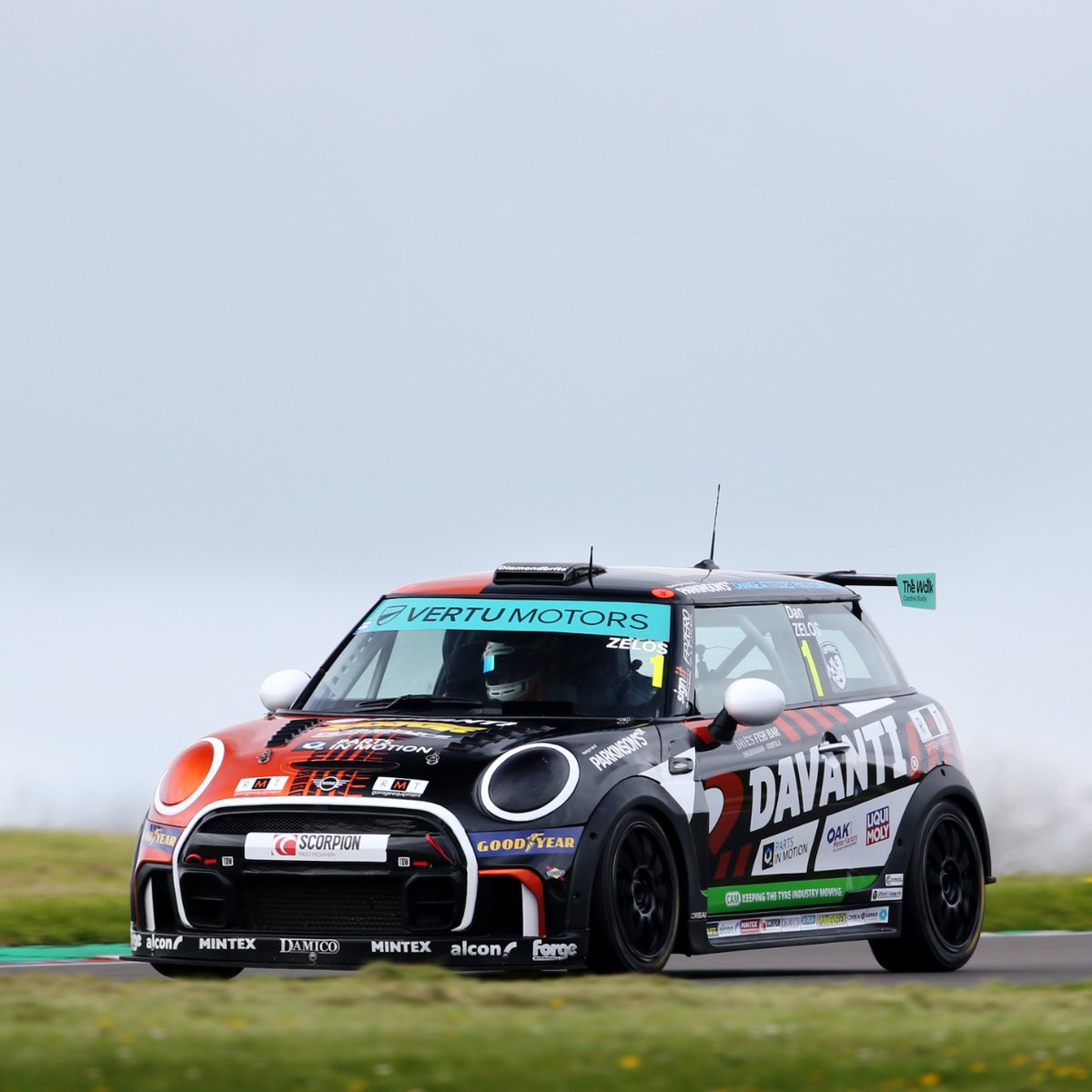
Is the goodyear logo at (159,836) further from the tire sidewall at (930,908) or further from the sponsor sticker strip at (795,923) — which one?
the tire sidewall at (930,908)

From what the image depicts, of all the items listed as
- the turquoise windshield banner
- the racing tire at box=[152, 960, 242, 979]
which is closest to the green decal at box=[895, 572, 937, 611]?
the turquoise windshield banner

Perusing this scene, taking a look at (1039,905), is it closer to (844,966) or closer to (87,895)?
(844,966)

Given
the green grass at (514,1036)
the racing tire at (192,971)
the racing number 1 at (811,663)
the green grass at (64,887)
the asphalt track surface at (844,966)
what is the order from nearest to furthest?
the green grass at (514,1036) < the racing tire at (192,971) < the asphalt track surface at (844,966) < the racing number 1 at (811,663) < the green grass at (64,887)

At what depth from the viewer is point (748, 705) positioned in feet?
37.2

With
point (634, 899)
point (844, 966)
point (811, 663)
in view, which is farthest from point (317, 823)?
point (844, 966)

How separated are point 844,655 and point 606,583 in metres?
1.74

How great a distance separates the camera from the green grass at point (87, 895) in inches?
660

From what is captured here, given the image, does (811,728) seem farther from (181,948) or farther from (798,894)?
(181,948)

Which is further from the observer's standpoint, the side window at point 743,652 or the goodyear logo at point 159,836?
the side window at point 743,652

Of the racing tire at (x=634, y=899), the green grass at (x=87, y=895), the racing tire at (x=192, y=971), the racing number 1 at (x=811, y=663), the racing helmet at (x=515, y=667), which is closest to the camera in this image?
the racing tire at (x=634, y=899)

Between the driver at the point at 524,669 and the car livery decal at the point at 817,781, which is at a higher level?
the driver at the point at 524,669

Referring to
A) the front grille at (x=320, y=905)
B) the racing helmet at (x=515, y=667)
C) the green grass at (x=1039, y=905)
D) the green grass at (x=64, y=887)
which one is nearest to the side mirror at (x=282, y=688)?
the racing helmet at (x=515, y=667)

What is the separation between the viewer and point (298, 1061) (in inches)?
304

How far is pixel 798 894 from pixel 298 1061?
188 inches
